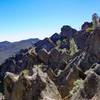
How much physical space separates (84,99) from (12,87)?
25.1 meters

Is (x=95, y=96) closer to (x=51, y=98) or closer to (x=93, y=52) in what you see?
(x=51, y=98)

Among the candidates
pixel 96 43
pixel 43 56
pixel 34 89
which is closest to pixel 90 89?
pixel 34 89

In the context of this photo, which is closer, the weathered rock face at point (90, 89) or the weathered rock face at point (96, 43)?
the weathered rock face at point (90, 89)

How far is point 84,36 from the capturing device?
646ft

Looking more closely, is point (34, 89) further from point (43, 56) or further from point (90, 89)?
point (43, 56)

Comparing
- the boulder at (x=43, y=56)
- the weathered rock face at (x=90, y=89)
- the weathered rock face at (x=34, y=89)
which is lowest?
the boulder at (x=43, y=56)

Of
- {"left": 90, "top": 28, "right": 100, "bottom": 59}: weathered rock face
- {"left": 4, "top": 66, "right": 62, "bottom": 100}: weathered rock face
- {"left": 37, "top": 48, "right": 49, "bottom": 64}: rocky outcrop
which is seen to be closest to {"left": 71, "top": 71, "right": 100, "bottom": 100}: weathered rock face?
{"left": 4, "top": 66, "right": 62, "bottom": 100}: weathered rock face

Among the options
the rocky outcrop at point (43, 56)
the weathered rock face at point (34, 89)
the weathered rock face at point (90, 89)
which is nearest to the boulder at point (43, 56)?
the rocky outcrop at point (43, 56)

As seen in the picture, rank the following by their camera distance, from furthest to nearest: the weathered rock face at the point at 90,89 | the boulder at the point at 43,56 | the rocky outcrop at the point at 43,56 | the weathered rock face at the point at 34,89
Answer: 1. the boulder at the point at 43,56
2. the rocky outcrop at the point at 43,56
3. the weathered rock face at the point at 34,89
4. the weathered rock face at the point at 90,89

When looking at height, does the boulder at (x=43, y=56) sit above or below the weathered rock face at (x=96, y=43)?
below

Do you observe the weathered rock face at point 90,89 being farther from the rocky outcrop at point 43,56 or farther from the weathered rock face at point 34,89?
the rocky outcrop at point 43,56

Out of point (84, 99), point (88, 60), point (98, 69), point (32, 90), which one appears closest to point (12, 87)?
point (32, 90)

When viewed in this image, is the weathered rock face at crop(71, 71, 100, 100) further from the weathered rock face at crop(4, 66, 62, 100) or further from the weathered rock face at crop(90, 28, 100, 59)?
the weathered rock face at crop(90, 28, 100, 59)

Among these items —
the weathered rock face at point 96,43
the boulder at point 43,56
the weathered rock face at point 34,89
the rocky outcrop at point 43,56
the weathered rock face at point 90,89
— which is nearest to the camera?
the weathered rock face at point 90,89
